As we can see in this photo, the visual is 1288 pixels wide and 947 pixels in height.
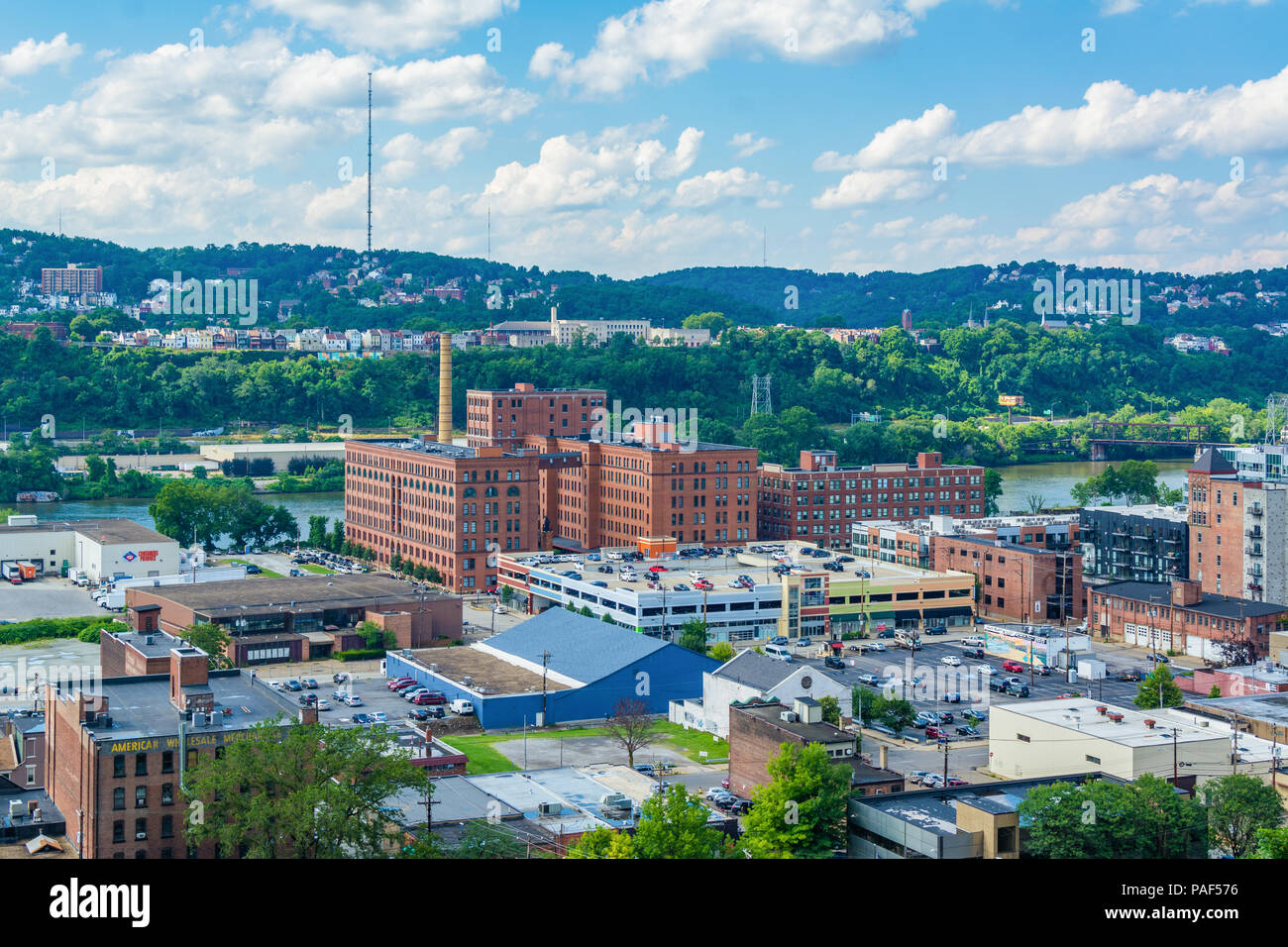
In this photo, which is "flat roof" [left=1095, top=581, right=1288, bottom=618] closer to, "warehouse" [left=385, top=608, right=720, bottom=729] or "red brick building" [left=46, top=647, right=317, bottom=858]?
"warehouse" [left=385, top=608, right=720, bottom=729]

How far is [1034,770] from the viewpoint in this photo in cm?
1981

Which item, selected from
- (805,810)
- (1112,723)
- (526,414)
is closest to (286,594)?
(526,414)

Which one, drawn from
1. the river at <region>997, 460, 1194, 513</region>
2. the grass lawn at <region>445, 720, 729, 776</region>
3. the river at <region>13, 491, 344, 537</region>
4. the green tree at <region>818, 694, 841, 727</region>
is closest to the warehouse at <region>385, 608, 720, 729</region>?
the grass lawn at <region>445, 720, 729, 776</region>

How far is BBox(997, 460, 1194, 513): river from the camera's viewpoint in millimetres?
54875

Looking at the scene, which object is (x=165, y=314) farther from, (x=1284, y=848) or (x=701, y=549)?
(x=1284, y=848)

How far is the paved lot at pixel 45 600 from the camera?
32.0m

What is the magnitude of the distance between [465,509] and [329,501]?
2062 cm

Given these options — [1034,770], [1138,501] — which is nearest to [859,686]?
[1034,770]

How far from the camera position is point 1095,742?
18688 mm

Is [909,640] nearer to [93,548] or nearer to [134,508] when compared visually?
[93,548]

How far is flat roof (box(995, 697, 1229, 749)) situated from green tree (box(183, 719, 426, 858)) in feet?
29.6
